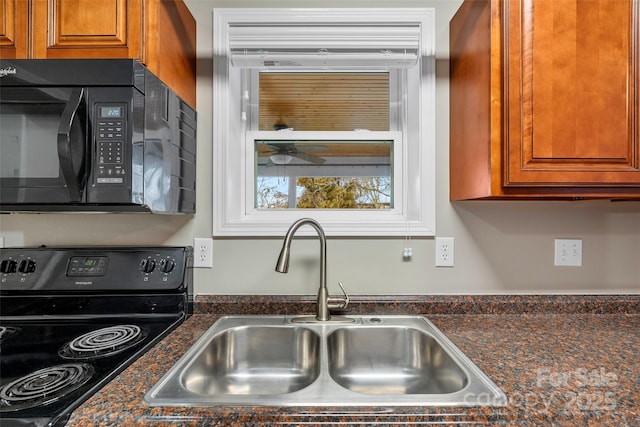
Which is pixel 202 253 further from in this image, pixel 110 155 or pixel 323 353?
pixel 323 353

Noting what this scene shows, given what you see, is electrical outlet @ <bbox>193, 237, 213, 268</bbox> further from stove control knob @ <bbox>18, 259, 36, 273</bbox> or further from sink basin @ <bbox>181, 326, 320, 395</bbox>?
stove control knob @ <bbox>18, 259, 36, 273</bbox>

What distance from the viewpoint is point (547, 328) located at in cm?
121

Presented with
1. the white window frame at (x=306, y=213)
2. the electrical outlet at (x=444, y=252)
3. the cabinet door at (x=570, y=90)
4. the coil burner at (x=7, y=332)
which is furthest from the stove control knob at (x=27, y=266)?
the cabinet door at (x=570, y=90)

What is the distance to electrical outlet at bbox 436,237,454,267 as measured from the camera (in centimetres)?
141

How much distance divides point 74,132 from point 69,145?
0.14 ft

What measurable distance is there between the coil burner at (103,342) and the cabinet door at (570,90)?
1.25 meters

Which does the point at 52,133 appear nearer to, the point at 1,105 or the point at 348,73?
the point at 1,105

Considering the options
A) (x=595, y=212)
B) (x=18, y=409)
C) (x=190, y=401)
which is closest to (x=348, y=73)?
(x=595, y=212)

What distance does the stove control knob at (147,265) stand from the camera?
1.29m

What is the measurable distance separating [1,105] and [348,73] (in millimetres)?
1251

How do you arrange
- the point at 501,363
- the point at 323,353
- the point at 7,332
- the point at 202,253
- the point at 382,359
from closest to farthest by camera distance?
the point at 501,363 → the point at 323,353 → the point at 7,332 → the point at 382,359 → the point at 202,253

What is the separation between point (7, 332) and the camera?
1.12 m

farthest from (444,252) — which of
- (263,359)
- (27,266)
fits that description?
(27,266)

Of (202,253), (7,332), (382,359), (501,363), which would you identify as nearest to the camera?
→ (501,363)
